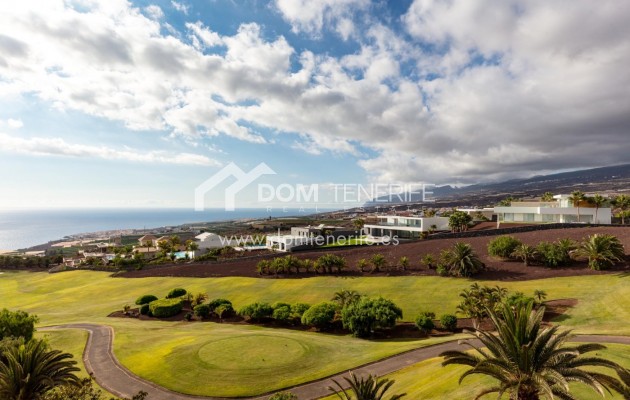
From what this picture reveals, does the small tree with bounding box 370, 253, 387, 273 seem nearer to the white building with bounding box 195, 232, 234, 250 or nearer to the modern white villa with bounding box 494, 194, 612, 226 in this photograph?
the modern white villa with bounding box 494, 194, 612, 226

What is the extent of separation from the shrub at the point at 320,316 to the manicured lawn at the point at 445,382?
51.5ft

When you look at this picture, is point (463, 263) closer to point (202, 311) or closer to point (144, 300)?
point (202, 311)

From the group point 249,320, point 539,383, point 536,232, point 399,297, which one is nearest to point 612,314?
point 399,297

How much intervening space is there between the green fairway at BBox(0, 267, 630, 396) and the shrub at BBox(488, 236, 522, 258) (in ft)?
31.1

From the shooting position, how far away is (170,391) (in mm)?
24891

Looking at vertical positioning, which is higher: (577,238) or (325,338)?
(577,238)

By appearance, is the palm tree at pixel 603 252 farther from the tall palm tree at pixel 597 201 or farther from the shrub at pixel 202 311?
the shrub at pixel 202 311

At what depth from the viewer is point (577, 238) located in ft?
196

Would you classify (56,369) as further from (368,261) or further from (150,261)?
(150,261)

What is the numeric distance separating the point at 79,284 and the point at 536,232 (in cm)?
10447

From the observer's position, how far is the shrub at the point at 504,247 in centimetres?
5625

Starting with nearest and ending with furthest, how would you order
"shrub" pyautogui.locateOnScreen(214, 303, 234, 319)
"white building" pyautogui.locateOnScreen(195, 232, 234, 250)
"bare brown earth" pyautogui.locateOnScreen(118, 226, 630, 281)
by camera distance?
"shrub" pyautogui.locateOnScreen(214, 303, 234, 319), "bare brown earth" pyautogui.locateOnScreen(118, 226, 630, 281), "white building" pyautogui.locateOnScreen(195, 232, 234, 250)

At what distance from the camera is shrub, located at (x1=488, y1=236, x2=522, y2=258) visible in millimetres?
56250

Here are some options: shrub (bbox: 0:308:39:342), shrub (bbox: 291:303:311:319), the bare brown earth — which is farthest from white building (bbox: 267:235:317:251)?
shrub (bbox: 0:308:39:342)
